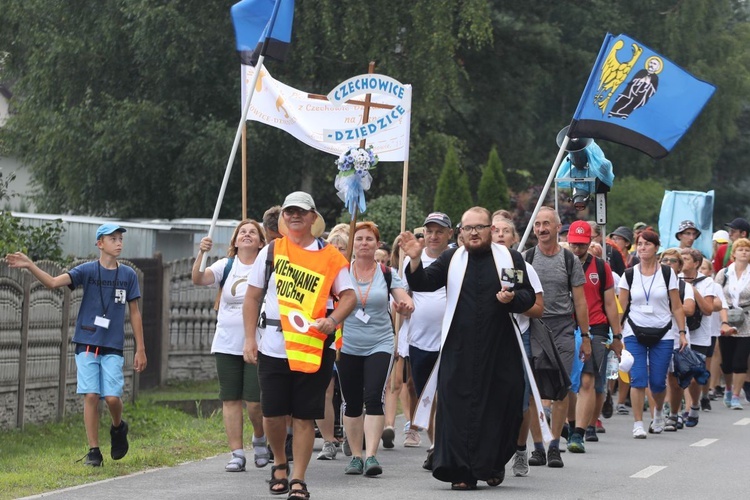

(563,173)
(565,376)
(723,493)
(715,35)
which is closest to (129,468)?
(565,376)

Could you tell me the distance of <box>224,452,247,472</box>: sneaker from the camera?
10.7 m

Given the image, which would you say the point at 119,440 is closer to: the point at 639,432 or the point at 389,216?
the point at 639,432

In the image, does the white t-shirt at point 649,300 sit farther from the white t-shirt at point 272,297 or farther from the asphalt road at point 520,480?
the white t-shirt at point 272,297

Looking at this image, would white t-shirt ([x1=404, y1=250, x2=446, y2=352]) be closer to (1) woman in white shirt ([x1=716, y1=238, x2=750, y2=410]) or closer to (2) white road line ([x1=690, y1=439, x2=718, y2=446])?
(2) white road line ([x1=690, y1=439, x2=718, y2=446])

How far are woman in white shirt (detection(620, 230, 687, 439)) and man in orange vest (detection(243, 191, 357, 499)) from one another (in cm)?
533

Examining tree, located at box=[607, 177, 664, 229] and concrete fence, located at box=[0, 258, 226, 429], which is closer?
concrete fence, located at box=[0, 258, 226, 429]

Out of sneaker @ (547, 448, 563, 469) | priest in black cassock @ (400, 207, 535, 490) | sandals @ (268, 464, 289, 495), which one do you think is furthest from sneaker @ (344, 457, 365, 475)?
sneaker @ (547, 448, 563, 469)

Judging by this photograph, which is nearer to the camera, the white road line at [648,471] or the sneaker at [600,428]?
the white road line at [648,471]

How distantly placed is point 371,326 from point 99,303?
194cm

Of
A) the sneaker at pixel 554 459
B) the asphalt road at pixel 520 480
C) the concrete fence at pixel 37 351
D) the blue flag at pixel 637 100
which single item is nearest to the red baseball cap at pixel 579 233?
the blue flag at pixel 637 100

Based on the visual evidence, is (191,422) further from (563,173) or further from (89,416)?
(563,173)

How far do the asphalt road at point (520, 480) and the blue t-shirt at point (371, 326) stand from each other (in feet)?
2.94

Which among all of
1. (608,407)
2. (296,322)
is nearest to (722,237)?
(608,407)

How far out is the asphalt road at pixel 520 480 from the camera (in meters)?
9.53
